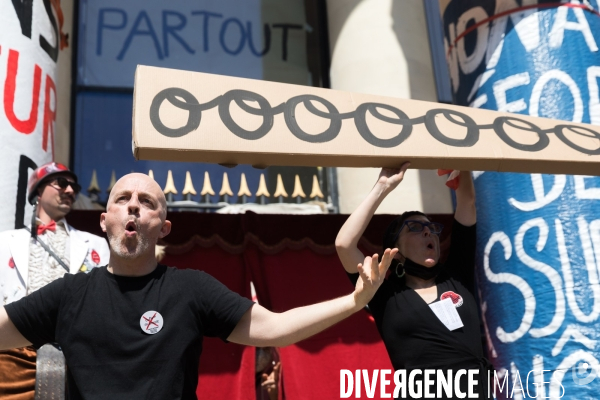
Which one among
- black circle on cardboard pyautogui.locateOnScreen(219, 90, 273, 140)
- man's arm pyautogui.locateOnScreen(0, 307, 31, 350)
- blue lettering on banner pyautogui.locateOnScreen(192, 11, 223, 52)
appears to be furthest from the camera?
blue lettering on banner pyautogui.locateOnScreen(192, 11, 223, 52)

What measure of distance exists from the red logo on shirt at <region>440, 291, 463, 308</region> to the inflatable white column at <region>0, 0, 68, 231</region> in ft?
8.17

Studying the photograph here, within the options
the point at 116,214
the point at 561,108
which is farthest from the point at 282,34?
the point at 116,214

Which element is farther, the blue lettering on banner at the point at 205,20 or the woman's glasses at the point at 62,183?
the blue lettering on banner at the point at 205,20

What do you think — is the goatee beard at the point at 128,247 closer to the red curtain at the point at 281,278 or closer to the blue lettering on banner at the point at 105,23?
the red curtain at the point at 281,278

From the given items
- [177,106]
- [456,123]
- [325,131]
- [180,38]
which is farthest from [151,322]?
[180,38]

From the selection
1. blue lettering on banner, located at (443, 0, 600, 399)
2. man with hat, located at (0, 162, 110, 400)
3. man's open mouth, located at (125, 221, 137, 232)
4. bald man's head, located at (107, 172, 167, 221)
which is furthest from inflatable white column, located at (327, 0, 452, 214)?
man's open mouth, located at (125, 221, 137, 232)

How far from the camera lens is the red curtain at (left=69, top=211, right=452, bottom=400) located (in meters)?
4.23

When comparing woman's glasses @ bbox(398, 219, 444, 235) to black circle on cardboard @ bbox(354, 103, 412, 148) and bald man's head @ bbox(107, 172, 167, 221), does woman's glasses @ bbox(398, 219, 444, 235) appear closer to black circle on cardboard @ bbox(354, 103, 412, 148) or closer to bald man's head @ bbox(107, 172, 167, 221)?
black circle on cardboard @ bbox(354, 103, 412, 148)

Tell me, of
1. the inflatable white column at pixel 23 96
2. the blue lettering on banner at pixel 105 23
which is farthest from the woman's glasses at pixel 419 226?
the blue lettering on banner at pixel 105 23

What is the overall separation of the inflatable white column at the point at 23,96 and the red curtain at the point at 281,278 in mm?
441

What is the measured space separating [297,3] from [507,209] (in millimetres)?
3680

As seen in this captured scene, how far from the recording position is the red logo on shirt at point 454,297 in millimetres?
2697

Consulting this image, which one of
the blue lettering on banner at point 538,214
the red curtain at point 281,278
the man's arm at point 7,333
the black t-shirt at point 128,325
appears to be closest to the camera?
the black t-shirt at point 128,325

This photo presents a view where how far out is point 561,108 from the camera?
417cm
